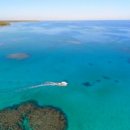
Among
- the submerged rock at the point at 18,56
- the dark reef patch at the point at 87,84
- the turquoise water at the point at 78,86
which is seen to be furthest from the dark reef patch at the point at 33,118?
the submerged rock at the point at 18,56

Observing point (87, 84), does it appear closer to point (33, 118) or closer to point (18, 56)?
point (33, 118)

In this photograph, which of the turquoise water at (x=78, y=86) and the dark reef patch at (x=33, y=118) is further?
the turquoise water at (x=78, y=86)

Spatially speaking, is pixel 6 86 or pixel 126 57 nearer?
pixel 6 86

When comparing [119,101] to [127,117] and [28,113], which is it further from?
[28,113]

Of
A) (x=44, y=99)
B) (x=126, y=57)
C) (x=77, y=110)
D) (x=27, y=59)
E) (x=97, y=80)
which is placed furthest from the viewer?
(x=126, y=57)

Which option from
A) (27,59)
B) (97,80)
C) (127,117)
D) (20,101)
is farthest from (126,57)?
(20,101)

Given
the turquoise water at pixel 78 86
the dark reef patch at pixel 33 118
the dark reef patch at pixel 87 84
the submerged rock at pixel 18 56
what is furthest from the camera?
the submerged rock at pixel 18 56

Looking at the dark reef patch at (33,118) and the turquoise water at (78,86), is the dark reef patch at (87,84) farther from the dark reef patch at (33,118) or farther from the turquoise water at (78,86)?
the dark reef patch at (33,118)

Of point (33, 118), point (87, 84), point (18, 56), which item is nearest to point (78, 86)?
point (87, 84)

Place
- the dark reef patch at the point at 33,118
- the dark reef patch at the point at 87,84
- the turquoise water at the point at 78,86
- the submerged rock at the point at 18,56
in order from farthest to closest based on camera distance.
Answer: the submerged rock at the point at 18,56, the dark reef patch at the point at 87,84, the turquoise water at the point at 78,86, the dark reef patch at the point at 33,118
